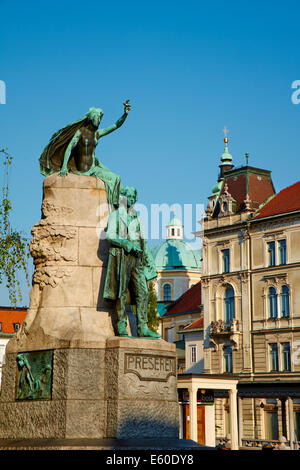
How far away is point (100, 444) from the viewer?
448 inches

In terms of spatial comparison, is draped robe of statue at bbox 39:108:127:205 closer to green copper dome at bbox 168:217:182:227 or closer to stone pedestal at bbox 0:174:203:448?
stone pedestal at bbox 0:174:203:448

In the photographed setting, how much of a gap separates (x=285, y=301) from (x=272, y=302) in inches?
54.7

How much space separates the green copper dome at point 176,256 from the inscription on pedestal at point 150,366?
3637 inches

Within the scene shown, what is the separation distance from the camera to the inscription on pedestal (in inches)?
488

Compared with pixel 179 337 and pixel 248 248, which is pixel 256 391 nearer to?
pixel 248 248

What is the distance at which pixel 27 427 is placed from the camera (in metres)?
12.6

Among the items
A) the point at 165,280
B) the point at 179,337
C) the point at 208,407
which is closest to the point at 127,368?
the point at 208,407

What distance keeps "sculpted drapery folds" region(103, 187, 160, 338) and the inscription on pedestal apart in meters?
0.61

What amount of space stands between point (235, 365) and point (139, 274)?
4618 centimetres

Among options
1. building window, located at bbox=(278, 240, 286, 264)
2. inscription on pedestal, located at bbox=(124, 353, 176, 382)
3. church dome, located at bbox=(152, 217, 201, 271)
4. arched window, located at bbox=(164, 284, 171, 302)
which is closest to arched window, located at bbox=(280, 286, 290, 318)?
building window, located at bbox=(278, 240, 286, 264)

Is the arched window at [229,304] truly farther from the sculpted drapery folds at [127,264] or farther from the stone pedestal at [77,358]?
the stone pedestal at [77,358]

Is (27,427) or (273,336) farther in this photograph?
(273,336)

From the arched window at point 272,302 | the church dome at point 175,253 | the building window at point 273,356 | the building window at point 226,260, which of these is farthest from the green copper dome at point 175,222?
the building window at point 273,356

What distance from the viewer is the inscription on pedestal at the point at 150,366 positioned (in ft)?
40.7
